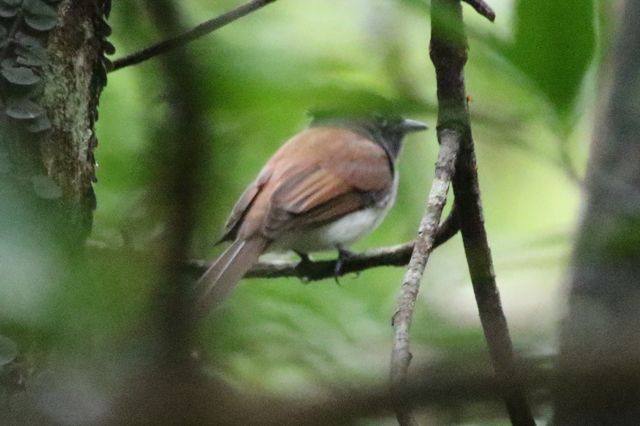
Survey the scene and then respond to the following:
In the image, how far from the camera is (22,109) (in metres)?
1.47

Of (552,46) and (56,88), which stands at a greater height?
(552,46)

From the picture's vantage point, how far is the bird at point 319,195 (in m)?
3.83

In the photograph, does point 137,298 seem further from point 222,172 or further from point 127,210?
point 127,210

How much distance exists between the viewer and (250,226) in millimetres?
3721

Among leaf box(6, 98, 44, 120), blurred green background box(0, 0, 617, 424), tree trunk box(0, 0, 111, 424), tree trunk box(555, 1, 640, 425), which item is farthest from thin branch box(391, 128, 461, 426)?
leaf box(6, 98, 44, 120)

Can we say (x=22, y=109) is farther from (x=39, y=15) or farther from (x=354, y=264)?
(x=354, y=264)

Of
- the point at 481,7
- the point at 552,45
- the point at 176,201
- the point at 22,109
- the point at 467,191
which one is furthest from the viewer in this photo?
the point at 467,191

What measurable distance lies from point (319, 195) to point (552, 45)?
11.6ft

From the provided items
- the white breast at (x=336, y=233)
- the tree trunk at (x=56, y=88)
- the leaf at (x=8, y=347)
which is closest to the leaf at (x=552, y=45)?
the leaf at (x=8, y=347)

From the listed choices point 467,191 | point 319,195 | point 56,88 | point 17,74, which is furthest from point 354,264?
point 319,195

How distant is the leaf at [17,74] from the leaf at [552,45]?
1.04 meters

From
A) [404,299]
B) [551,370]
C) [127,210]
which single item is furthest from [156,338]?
[404,299]

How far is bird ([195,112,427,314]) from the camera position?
12.6 feet

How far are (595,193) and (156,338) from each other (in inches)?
33.1
